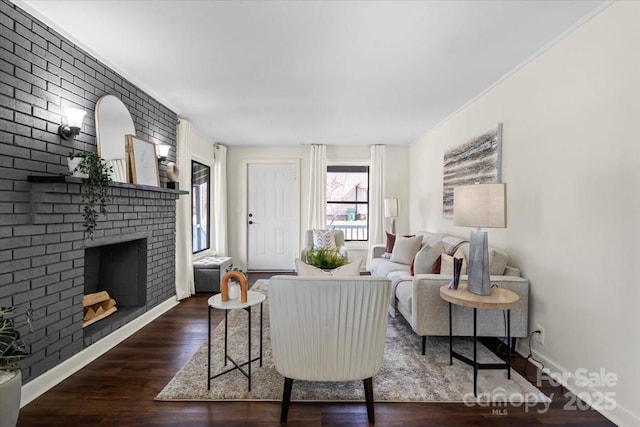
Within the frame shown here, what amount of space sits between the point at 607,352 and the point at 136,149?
3.89 m

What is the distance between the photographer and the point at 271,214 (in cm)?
607

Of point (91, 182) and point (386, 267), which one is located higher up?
point (91, 182)

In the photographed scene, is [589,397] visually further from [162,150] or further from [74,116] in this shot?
[162,150]

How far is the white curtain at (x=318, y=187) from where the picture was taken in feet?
19.1

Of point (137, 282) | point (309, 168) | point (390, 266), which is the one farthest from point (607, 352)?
point (309, 168)

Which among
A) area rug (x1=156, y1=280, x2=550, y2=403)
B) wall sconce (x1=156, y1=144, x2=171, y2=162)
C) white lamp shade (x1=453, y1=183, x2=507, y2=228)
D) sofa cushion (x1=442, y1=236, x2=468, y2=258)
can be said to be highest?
wall sconce (x1=156, y1=144, x2=171, y2=162)

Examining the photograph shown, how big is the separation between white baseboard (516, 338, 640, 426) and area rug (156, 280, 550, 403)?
8.5 inches

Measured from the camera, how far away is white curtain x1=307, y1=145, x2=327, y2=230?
5836mm

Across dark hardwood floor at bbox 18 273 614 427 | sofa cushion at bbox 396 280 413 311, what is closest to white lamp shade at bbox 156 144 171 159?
dark hardwood floor at bbox 18 273 614 427

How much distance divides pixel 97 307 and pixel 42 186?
1.43 meters

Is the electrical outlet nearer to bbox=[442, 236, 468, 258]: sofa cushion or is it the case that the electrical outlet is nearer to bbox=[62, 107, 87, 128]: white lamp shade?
bbox=[442, 236, 468, 258]: sofa cushion

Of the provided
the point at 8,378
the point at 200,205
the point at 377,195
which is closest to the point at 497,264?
the point at 8,378

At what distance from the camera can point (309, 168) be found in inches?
234

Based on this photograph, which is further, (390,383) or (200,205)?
(200,205)
